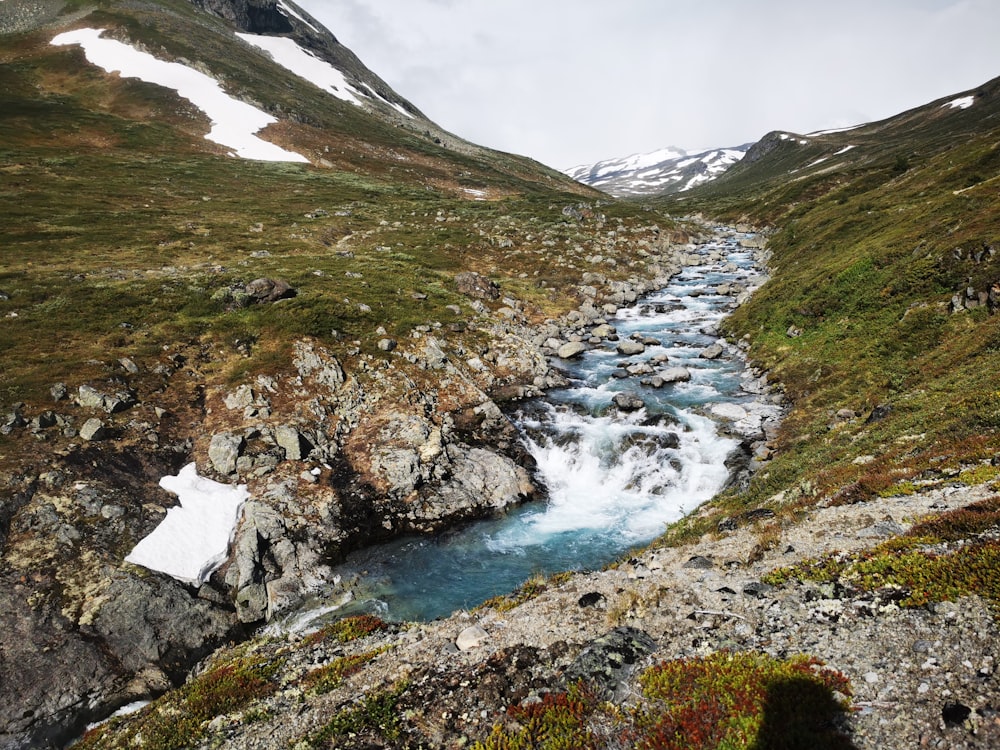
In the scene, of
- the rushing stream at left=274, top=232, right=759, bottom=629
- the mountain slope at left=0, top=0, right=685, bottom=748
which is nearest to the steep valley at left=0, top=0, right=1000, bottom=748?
the mountain slope at left=0, top=0, right=685, bottom=748

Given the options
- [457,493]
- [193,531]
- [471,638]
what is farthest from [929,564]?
[193,531]

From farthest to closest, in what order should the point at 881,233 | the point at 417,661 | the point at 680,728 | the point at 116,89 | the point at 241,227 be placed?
1. the point at 116,89
2. the point at 241,227
3. the point at 881,233
4. the point at 417,661
5. the point at 680,728

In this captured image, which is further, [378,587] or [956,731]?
[378,587]

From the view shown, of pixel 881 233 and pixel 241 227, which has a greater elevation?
pixel 241 227

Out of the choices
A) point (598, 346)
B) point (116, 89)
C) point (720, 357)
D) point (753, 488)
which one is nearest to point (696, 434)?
point (753, 488)

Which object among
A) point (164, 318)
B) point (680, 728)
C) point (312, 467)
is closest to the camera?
point (680, 728)

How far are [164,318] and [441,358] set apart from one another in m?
19.5

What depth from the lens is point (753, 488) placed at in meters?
19.8

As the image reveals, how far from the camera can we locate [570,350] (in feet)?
134

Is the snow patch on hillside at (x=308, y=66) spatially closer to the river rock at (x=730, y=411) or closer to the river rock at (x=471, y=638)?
the river rock at (x=730, y=411)

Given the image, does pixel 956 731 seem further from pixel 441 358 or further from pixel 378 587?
pixel 441 358

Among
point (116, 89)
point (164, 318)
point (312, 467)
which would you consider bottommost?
point (312, 467)

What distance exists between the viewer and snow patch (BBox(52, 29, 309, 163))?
106m

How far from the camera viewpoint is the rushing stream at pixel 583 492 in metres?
19.0
